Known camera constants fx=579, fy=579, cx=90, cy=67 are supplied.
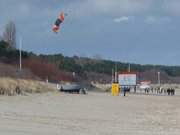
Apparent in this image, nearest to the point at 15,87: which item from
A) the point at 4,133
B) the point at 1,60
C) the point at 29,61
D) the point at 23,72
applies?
the point at 4,133

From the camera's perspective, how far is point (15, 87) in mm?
57344

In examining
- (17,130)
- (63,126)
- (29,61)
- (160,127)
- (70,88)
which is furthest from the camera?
(29,61)

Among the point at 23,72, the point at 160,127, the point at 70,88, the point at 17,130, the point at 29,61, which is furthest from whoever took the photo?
the point at 29,61

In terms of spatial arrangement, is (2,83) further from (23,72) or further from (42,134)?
(23,72)

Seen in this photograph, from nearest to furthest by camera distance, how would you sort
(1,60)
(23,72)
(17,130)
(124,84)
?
(17,130), (124,84), (23,72), (1,60)

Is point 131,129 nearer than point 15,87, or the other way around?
point 131,129

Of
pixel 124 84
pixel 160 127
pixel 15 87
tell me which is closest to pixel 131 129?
pixel 160 127

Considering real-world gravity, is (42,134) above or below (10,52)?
below

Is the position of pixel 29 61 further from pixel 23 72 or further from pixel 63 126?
pixel 63 126

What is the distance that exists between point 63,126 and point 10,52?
10483 cm

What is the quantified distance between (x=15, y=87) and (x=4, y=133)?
1602 inches

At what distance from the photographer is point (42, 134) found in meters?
17.2

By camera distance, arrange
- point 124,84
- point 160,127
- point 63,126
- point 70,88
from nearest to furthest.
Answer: point 63,126 < point 160,127 < point 70,88 < point 124,84

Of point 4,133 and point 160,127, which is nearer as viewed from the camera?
point 4,133
